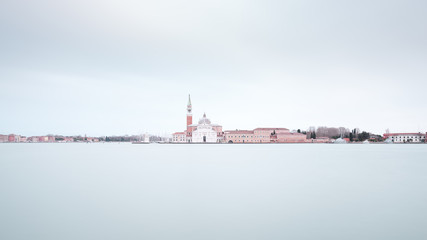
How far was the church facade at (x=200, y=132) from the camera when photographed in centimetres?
6888

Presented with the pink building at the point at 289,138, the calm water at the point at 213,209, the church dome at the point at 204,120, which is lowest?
the calm water at the point at 213,209

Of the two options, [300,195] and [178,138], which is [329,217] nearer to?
[300,195]

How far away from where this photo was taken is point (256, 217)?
6.05m

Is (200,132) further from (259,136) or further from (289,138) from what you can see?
(289,138)

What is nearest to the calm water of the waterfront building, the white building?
the white building

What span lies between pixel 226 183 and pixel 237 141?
2356 inches

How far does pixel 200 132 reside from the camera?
68938 mm

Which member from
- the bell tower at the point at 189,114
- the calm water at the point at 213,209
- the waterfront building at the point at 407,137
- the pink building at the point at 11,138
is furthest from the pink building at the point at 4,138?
the calm water at the point at 213,209

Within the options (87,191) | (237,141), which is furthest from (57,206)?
(237,141)

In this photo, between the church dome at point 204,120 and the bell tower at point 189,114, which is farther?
the bell tower at point 189,114

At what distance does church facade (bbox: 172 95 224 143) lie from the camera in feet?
226

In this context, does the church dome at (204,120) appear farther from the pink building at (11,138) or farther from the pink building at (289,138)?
the pink building at (11,138)

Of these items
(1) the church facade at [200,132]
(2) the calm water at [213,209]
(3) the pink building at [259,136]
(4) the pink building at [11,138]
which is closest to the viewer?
(2) the calm water at [213,209]

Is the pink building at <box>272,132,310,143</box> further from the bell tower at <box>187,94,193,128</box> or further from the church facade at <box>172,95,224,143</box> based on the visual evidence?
the bell tower at <box>187,94,193,128</box>
